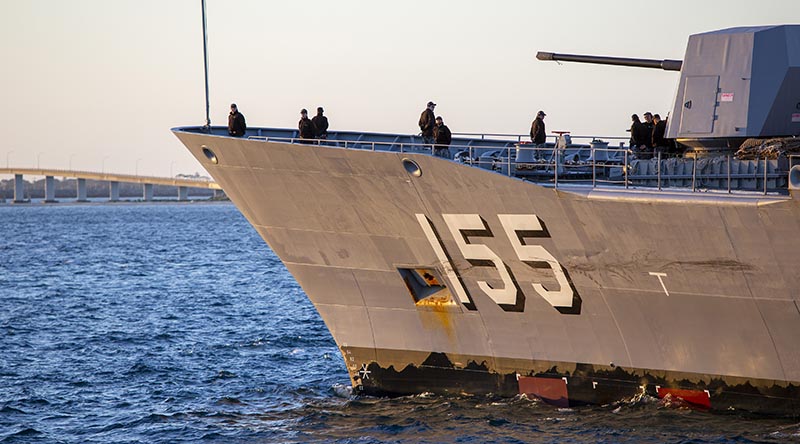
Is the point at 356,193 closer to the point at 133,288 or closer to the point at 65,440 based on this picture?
the point at 65,440

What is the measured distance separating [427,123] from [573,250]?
5.24 m

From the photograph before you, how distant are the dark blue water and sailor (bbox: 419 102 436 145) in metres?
5.06

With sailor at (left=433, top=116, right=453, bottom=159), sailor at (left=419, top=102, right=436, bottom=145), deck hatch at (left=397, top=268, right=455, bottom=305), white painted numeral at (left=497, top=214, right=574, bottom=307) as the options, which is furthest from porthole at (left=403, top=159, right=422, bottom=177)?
sailor at (left=419, top=102, right=436, bottom=145)

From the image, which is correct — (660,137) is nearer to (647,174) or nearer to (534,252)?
(647,174)

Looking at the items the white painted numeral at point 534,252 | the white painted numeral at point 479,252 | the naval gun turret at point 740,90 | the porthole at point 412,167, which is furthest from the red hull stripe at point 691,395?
the porthole at point 412,167

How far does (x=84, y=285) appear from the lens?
4147 centimetres

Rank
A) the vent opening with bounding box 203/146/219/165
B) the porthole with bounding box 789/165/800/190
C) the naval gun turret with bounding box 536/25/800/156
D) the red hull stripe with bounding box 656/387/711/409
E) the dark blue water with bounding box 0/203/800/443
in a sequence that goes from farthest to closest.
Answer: the vent opening with bounding box 203/146/219/165 < the naval gun turret with bounding box 536/25/800/156 < the dark blue water with bounding box 0/203/800/443 < the red hull stripe with bounding box 656/387/711/409 < the porthole with bounding box 789/165/800/190

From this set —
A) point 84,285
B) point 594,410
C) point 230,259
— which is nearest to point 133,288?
point 84,285

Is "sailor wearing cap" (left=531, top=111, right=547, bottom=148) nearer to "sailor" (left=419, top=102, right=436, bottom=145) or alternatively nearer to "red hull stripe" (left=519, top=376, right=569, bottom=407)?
"sailor" (left=419, top=102, right=436, bottom=145)

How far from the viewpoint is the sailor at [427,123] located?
20.0 metres

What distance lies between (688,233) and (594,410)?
340cm

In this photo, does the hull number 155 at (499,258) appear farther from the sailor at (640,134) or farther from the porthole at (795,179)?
the sailor at (640,134)

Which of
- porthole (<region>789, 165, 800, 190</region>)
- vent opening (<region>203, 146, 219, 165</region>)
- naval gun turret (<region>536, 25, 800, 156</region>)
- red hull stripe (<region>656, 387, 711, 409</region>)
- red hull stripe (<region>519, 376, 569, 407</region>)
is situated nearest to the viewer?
porthole (<region>789, 165, 800, 190</region>)

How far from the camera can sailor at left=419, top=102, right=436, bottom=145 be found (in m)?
20.0
